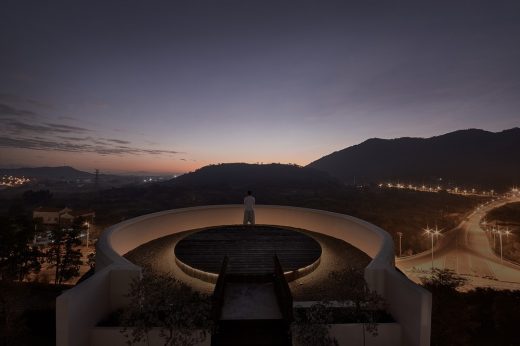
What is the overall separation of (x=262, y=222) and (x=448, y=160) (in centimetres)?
16615

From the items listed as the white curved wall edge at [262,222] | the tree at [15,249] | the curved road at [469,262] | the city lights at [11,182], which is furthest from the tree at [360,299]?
the city lights at [11,182]

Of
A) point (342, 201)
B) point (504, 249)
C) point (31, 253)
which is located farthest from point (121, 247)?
point (342, 201)

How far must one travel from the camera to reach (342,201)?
73.2m

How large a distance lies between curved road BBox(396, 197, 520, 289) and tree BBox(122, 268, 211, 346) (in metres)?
31.2

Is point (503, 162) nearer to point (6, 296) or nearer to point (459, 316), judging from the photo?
point (459, 316)

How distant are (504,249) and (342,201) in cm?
3508

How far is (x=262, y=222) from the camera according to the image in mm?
13367

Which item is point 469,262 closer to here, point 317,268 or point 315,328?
point 317,268

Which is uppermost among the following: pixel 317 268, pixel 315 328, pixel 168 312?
pixel 168 312

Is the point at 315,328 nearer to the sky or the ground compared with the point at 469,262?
nearer to the sky

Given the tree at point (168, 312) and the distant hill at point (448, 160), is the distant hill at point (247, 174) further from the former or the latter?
the tree at point (168, 312)

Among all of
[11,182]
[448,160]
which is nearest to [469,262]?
[448,160]

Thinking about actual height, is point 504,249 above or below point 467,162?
below

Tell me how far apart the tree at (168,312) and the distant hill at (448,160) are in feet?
485
